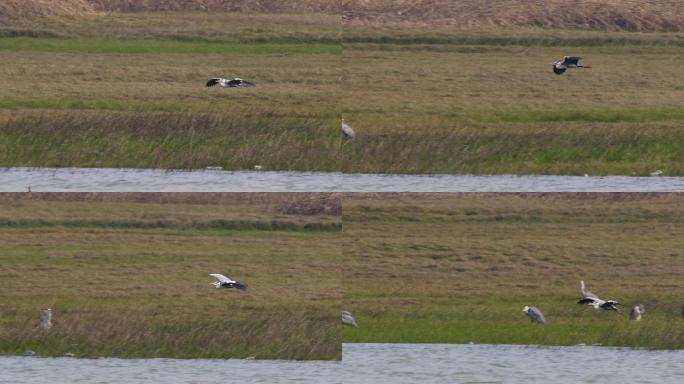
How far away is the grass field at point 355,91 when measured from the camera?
2955 centimetres

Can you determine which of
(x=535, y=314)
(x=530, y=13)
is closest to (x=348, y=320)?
(x=535, y=314)

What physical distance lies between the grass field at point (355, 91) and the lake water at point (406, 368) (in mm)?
5289

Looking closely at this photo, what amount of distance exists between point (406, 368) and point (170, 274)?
533 centimetres

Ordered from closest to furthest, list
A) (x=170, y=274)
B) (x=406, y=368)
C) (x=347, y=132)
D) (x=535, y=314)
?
(x=406, y=368) < (x=535, y=314) < (x=170, y=274) < (x=347, y=132)

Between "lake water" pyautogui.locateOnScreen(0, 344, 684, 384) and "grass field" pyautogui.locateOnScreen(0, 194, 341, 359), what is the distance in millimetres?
449

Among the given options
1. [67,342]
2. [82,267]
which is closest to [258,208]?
[82,267]

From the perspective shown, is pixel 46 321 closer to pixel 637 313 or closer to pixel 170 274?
pixel 170 274

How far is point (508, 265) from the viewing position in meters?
28.8

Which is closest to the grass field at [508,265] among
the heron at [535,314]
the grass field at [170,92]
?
the heron at [535,314]

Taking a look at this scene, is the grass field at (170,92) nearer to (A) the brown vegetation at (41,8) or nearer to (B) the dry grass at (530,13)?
(A) the brown vegetation at (41,8)

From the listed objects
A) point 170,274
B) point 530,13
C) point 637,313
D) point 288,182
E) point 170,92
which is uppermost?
point 530,13

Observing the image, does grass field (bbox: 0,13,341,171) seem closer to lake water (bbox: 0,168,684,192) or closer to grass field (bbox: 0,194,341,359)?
lake water (bbox: 0,168,684,192)

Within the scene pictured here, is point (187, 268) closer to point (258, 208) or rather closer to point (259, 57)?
point (258, 208)

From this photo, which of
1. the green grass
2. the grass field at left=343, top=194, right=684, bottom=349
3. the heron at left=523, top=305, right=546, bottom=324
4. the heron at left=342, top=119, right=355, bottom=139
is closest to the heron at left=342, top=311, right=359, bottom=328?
the grass field at left=343, top=194, right=684, bottom=349
